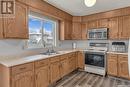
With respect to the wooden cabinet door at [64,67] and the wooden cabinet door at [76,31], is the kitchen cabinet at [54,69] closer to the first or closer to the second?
the wooden cabinet door at [64,67]

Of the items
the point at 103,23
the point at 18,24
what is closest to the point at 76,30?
the point at 103,23

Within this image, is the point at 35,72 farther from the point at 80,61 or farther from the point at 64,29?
the point at 80,61

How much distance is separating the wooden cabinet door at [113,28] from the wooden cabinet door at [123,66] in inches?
33.3

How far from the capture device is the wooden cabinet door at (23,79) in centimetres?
205

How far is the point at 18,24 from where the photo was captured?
2432mm

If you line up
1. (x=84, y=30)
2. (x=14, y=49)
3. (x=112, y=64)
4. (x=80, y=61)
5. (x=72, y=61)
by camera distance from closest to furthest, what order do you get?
(x=14, y=49)
(x=112, y=64)
(x=72, y=61)
(x=80, y=61)
(x=84, y=30)

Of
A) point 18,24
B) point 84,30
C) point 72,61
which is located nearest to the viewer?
point 18,24

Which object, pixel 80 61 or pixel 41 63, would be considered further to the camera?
pixel 80 61

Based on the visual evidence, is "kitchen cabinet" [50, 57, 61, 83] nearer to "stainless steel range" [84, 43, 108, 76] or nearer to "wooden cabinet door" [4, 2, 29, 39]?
"wooden cabinet door" [4, 2, 29, 39]

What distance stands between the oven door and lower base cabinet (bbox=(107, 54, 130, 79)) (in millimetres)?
210

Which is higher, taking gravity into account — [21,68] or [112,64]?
[21,68]

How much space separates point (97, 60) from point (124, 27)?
60.9 inches

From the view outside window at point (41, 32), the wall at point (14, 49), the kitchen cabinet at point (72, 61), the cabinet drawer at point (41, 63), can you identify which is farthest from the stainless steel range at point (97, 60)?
the cabinet drawer at point (41, 63)

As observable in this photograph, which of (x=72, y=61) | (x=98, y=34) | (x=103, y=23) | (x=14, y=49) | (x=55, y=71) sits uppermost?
(x=103, y=23)
